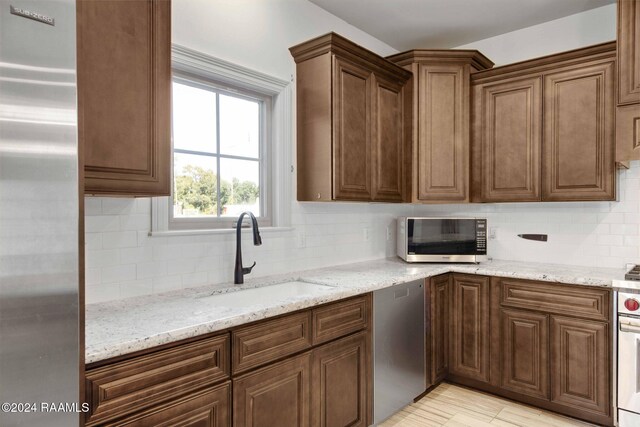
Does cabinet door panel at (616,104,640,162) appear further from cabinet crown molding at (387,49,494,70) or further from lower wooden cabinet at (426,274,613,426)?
cabinet crown molding at (387,49,494,70)

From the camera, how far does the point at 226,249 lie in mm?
2371

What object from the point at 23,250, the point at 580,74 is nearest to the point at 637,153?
the point at 580,74

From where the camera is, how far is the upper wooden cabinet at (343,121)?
8.56 feet

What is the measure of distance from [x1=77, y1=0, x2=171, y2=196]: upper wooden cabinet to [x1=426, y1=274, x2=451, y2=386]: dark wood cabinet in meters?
1.97

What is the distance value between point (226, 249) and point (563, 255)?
249cm

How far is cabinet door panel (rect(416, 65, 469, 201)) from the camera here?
3178 millimetres

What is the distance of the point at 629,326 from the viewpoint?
89.8 inches

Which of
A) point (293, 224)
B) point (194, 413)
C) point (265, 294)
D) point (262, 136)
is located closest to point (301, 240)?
point (293, 224)

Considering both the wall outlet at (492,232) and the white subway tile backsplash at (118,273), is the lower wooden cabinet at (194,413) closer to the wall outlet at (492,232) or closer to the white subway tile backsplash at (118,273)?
the white subway tile backsplash at (118,273)

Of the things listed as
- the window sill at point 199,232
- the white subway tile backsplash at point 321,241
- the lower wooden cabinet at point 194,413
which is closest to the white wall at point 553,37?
the white subway tile backsplash at point 321,241

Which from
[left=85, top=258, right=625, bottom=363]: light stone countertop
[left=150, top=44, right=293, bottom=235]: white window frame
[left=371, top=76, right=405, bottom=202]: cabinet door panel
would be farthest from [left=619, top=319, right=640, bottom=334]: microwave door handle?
[left=150, top=44, right=293, bottom=235]: white window frame

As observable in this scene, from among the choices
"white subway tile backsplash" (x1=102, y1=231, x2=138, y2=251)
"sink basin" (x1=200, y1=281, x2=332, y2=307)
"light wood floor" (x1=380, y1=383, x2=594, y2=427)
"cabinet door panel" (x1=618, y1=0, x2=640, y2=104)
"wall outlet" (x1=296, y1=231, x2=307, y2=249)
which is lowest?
"light wood floor" (x1=380, y1=383, x2=594, y2=427)

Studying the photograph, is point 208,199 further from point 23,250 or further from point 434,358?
point 434,358

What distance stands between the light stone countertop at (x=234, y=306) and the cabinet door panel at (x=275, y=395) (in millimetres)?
257
